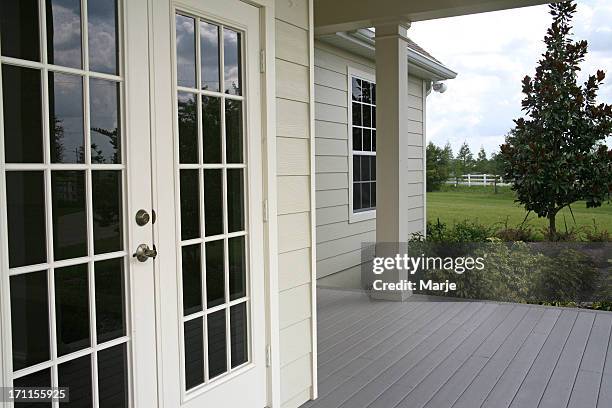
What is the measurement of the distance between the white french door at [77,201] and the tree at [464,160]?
35.3 feet

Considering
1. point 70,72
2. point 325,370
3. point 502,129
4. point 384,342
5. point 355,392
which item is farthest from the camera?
point 502,129

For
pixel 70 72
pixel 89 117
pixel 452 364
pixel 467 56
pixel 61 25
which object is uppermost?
pixel 467 56

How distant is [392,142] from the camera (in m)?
5.81

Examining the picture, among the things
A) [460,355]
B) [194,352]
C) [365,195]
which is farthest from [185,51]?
[365,195]

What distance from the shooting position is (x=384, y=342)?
15.0 ft

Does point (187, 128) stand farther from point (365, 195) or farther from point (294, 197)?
point (365, 195)

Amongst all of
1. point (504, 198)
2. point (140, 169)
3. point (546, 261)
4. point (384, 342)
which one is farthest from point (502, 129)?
point (140, 169)

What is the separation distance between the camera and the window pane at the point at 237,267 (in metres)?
2.84

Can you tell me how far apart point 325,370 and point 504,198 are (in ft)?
27.0

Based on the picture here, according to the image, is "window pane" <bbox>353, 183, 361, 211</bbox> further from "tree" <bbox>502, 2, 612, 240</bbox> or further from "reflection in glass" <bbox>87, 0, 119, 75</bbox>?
"reflection in glass" <bbox>87, 0, 119, 75</bbox>

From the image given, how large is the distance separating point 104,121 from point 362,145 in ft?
19.7

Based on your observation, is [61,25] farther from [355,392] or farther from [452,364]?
[452,364]

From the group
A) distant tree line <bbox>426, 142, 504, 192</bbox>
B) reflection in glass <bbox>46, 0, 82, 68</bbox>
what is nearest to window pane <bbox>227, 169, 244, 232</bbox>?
reflection in glass <bbox>46, 0, 82, 68</bbox>

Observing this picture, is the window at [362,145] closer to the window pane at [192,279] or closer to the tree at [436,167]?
the tree at [436,167]
